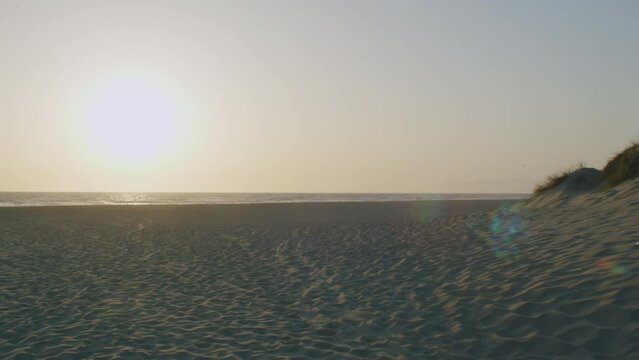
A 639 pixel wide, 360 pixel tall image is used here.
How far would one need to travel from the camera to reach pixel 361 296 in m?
11.8

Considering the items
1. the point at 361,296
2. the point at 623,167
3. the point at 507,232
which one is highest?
the point at 623,167

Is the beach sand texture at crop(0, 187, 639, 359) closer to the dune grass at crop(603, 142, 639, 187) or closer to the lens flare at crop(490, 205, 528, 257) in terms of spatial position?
the lens flare at crop(490, 205, 528, 257)

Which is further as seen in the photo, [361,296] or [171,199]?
[171,199]

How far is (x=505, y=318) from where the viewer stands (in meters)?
8.69

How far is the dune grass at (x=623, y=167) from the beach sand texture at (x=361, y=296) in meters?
1.56

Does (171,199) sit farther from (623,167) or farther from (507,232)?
(507,232)

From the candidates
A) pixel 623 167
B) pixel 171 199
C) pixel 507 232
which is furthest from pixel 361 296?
pixel 171 199

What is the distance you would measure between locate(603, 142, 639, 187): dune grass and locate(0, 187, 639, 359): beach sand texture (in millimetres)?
1560

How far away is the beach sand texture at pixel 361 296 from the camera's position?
8164 mm

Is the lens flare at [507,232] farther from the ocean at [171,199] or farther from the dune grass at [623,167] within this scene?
the ocean at [171,199]

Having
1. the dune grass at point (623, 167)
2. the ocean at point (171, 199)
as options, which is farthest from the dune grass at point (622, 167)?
the ocean at point (171, 199)

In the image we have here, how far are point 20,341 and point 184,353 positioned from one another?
314 centimetres

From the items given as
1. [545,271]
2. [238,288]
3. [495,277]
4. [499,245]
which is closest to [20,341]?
[238,288]

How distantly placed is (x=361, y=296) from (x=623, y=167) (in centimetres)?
1349
